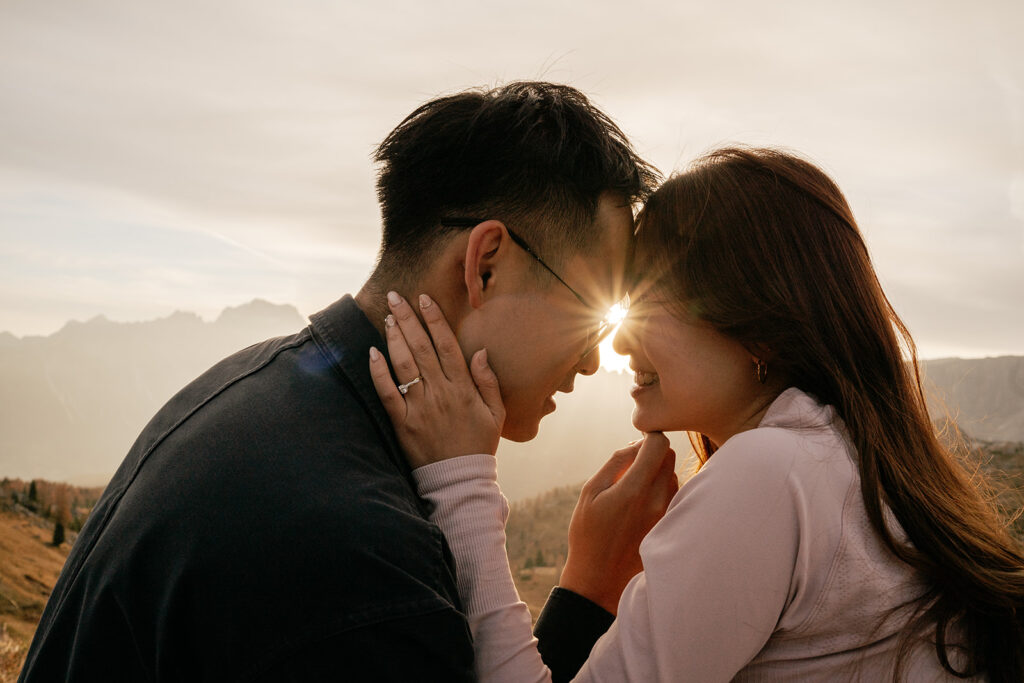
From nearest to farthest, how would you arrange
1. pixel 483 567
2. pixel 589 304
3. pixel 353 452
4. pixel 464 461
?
pixel 353 452 < pixel 483 567 < pixel 464 461 < pixel 589 304

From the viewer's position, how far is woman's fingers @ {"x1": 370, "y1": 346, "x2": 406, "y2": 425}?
2.43 metres

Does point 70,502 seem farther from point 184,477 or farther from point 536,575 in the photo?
point 184,477

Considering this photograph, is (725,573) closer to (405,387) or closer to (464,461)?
(464,461)

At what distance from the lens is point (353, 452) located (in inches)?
79.6

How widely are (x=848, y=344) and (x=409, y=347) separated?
4.96ft

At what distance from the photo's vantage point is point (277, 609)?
1728 millimetres

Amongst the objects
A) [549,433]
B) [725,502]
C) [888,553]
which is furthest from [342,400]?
[549,433]

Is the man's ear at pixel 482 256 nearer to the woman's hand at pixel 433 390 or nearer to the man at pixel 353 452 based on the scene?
the man at pixel 353 452

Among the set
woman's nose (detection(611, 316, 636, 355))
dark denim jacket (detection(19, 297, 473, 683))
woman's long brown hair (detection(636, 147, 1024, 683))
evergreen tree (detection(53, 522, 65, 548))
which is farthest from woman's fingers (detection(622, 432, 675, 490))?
evergreen tree (detection(53, 522, 65, 548))

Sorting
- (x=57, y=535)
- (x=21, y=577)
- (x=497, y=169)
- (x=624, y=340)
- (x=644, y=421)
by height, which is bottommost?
(x=57, y=535)

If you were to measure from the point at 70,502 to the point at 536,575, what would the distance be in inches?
313

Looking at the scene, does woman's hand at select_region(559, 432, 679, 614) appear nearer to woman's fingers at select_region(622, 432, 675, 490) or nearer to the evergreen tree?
woman's fingers at select_region(622, 432, 675, 490)

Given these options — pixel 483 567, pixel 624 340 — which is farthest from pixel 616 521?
pixel 483 567

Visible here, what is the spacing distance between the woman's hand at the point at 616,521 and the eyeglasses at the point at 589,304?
0.52 m
